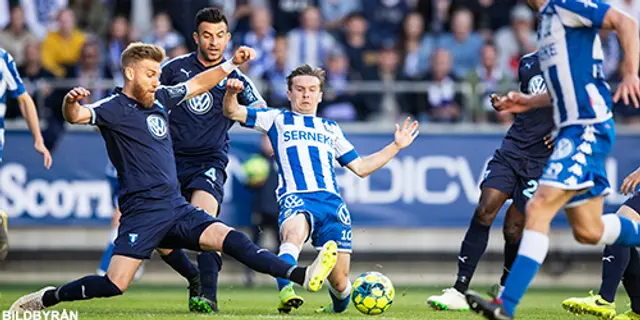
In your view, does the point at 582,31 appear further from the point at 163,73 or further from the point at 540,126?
the point at 163,73

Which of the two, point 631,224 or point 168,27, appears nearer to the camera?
point 631,224

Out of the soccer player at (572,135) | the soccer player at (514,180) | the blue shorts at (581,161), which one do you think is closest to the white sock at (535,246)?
the soccer player at (572,135)

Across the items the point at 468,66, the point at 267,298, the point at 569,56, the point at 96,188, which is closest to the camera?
the point at 569,56

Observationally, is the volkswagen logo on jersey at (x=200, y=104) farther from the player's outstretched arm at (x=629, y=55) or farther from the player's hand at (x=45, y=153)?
the player's outstretched arm at (x=629, y=55)

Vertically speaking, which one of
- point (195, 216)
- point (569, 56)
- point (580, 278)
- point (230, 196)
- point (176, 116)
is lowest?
point (580, 278)

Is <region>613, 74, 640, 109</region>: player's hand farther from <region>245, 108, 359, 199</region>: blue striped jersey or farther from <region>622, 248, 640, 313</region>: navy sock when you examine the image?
<region>245, 108, 359, 199</region>: blue striped jersey

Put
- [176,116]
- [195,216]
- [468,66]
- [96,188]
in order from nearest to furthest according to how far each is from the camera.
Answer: [195,216], [176,116], [96,188], [468,66]

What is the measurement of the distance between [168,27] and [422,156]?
171 inches

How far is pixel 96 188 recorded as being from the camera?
612 inches

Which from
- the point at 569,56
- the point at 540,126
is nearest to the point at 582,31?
the point at 569,56

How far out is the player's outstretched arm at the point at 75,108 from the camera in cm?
740

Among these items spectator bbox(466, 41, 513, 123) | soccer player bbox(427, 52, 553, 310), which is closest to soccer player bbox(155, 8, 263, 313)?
soccer player bbox(427, 52, 553, 310)

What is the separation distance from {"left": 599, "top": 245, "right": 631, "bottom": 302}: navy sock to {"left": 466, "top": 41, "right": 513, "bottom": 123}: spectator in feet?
23.3

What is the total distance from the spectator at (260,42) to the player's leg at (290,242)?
7377 millimetres
